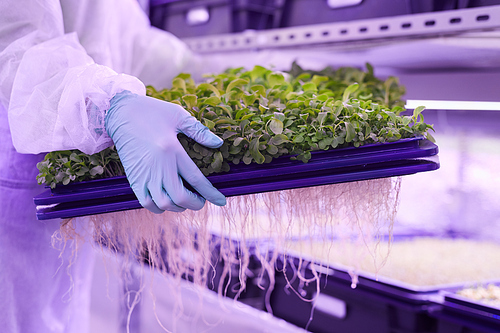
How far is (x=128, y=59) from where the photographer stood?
3.24ft

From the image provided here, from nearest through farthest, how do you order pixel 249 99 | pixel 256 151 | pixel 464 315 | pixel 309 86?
1. pixel 256 151
2. pixel 249 99
3. pixel 309 86
4. pixel 464 315

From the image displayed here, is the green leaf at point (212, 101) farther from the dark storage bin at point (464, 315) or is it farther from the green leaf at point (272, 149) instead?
the dark storage bin at point (464, 315)

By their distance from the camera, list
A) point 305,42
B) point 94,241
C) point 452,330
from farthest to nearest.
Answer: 1. point 305,42
2. point 452,330
3. point 94,241

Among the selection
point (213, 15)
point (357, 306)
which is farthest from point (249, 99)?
point (213, 15)

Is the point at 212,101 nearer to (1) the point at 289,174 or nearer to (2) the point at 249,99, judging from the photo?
(2) the point at 249,99

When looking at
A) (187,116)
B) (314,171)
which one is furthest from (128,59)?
(314,171)

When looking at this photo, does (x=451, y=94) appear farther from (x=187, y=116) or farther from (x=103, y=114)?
(x=103, y=114)

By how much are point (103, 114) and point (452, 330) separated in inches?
37.8

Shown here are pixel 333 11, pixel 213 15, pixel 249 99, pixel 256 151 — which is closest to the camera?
pixel 256 151

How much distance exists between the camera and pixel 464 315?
0.87 metres

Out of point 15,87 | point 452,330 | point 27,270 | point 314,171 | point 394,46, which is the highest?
point 394,46

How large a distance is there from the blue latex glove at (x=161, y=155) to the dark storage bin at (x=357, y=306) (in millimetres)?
515

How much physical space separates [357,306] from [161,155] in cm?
79

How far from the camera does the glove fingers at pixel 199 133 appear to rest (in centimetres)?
55
